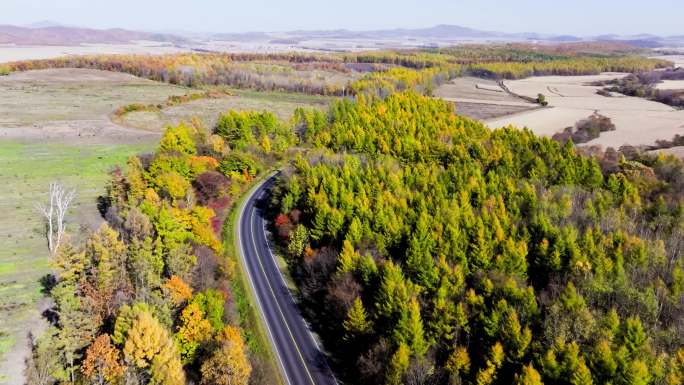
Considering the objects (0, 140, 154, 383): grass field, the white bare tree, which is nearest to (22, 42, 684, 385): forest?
(0, 140, 154, 383): grass field

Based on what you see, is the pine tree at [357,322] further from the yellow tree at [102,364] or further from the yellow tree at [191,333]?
the yellow tree at [102,364]

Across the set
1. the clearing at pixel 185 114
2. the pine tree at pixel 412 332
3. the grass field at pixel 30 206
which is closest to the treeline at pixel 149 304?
the grass field at pixel 30 206

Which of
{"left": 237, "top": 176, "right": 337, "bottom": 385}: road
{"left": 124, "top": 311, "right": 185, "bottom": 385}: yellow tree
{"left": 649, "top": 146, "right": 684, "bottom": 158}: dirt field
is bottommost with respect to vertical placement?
{"left": 237, "top": 176, "right": 337, "bottom": 385}: road

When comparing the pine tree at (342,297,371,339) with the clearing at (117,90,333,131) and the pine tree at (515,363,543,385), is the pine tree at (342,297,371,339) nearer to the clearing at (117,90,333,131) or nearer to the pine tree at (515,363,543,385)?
the pine tree at (515,363,543,385)

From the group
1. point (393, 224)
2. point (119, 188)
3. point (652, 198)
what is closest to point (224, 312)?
point (393, 224)

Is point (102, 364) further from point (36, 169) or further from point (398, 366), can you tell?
point (36, 169)

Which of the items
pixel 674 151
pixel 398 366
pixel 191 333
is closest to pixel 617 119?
pixel 674 151
